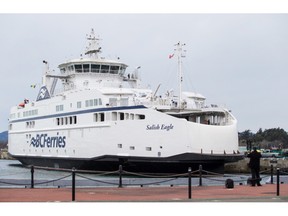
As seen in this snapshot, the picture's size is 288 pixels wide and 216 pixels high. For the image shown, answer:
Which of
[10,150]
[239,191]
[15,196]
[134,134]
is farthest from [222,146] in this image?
[10,150]

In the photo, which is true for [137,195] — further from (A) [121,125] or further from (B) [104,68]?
(B) [104,68]

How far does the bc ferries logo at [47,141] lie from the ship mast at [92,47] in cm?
698

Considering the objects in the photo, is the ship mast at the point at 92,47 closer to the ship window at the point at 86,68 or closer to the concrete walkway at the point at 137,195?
the ship window at the point at 86,68

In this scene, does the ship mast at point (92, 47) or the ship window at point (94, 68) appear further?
the ship mast at point (92, 47)

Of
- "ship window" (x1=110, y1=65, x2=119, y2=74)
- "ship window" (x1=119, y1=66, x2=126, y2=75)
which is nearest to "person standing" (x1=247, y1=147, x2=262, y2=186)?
"ship window" (x1=110, y1=65, x2=119, y2=74)

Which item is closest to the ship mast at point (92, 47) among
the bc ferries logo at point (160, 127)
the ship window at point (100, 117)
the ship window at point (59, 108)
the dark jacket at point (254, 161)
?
the ship window at point (59, 108)

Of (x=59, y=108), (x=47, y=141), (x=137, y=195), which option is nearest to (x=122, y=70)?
(x=59, y=108)

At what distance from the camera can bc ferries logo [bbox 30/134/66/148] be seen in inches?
1239

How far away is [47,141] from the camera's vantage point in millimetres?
33719

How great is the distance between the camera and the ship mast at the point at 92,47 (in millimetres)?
35562

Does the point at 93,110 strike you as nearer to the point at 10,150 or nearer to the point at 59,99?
the point at 59,99

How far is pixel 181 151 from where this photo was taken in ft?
77.6

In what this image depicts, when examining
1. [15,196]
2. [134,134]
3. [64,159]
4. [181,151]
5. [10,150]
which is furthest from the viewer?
[10,150]

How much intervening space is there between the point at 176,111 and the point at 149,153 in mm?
3114
